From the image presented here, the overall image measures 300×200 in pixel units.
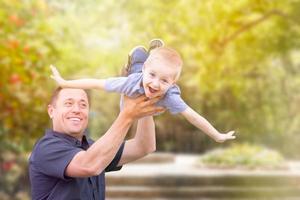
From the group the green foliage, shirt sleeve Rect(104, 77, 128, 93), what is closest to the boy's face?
shirt sleeve Rect(104, 77, 128, 93)

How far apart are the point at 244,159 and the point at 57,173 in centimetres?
1446

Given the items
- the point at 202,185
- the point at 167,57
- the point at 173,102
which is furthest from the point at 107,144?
the point at 202,185

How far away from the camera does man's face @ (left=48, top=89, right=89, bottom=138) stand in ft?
11.2

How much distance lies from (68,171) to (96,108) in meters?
22.7

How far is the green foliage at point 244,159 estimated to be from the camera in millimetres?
17328

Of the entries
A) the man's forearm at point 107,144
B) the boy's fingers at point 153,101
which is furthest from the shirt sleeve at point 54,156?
the boy's fingers at point 153,101

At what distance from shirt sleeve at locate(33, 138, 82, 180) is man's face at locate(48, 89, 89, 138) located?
0.07 meters

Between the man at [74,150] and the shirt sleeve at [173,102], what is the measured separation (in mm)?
44

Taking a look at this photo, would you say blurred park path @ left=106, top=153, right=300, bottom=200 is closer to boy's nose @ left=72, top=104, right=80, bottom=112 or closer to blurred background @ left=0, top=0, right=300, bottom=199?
blurred background @ left=0, top=0, right=300, bottom=199

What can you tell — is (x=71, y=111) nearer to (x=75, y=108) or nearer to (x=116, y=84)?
(x=75, y=108)

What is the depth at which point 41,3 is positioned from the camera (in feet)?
40.6

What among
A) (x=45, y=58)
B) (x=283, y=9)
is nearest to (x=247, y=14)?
(x=283, y=9)

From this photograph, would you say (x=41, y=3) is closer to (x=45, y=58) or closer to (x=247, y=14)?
(x=45, y=58)

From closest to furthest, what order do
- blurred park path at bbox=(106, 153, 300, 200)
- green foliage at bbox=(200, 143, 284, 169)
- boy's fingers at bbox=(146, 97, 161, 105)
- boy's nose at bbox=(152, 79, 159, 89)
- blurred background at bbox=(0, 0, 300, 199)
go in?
boy's nose at bbox=(152, 79, 159, 89) < boy's fingers at bbox=(146, 97, 161, 105) < blurred background at bbox=(0, 0, 300, 199) < blurred park path at bbox=(106, 153, 300, 200) < green foliage at bbox=(200, 143, 284, 169)
